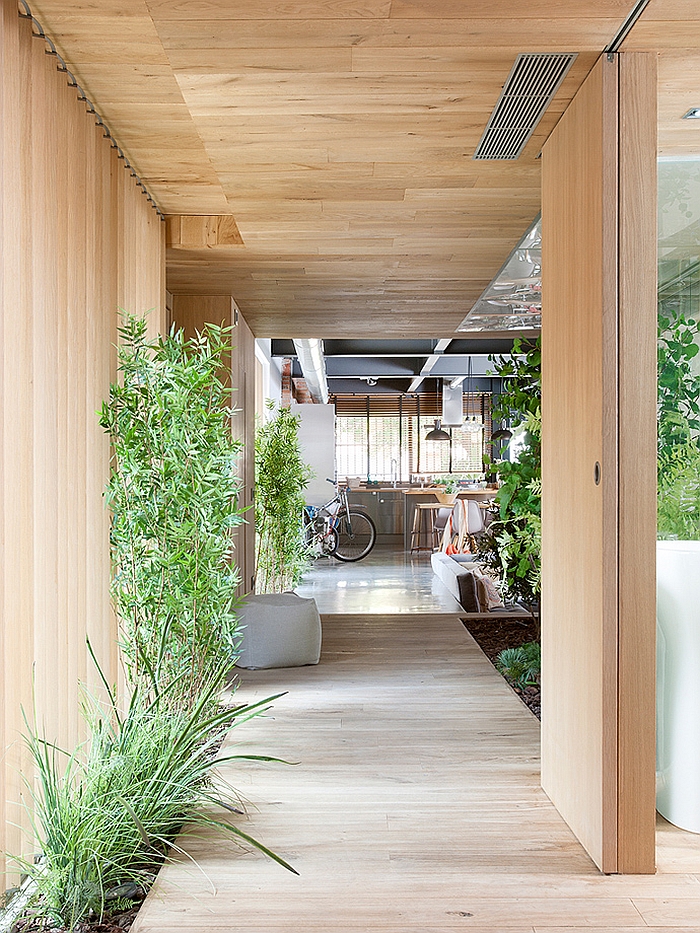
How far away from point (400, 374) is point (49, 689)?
1227 centimetres

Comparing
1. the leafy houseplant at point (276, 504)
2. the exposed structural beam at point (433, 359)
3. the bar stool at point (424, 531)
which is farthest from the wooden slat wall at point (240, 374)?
the bar stool at point (424, 531)

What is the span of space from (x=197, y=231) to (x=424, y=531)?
9.60 meters

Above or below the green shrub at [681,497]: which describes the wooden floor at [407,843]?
below

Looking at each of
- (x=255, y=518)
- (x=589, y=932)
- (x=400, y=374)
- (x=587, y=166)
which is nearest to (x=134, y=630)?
(x=589, y=932)

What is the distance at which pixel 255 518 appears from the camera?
7.33 m

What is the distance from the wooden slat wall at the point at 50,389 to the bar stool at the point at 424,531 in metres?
9.79

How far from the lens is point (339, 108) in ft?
9.52

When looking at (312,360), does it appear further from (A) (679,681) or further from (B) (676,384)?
(A) (679,681)

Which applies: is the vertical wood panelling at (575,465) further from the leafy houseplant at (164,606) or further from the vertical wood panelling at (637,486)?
the leafy houseplant at (164,606)

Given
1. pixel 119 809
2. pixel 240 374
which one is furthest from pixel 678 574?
pixel 240 374

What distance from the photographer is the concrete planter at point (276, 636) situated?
16.1ft

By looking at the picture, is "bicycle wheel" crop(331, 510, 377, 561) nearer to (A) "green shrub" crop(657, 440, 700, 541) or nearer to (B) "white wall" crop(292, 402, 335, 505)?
(B) "white wall" crop(292, 402, 335, 505)

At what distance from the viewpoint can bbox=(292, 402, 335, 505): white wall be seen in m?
14.1

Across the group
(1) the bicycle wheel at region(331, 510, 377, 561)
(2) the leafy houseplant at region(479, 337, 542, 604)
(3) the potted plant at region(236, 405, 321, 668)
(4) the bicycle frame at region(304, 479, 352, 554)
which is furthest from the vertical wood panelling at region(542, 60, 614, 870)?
(1) the bicycle wheel at region(331, 510, 377, 561)
